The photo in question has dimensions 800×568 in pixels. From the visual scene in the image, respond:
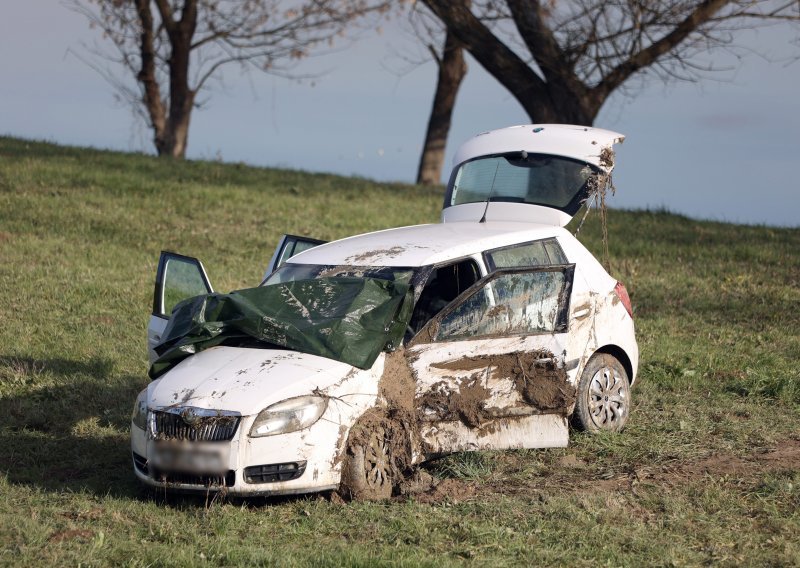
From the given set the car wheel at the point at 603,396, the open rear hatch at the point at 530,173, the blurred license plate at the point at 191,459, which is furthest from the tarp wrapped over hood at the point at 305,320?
the open rear hatch at the point at 530,173

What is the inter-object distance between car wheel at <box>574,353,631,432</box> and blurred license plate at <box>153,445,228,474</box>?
2762 millimetres

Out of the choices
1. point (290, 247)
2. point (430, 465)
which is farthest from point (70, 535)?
point (290, 247)

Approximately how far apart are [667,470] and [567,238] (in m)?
2.10

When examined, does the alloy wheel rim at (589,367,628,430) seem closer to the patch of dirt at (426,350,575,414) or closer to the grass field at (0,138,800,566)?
the grass field at (0,138,800,566)

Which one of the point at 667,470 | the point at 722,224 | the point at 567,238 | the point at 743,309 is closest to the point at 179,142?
the point at 722,224

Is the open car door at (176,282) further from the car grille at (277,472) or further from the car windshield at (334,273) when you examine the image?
the car grille at (277,472)

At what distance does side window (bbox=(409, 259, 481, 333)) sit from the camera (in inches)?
293

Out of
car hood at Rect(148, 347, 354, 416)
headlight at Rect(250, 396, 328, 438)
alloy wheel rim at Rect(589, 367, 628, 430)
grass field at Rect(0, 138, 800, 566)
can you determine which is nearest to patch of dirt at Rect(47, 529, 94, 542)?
grass field at Rect(0, 138, 800, 566)

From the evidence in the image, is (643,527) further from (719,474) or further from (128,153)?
(128,153)

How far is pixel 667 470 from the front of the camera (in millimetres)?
6766

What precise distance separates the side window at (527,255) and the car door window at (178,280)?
2.27 meters

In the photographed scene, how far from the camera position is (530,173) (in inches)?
367

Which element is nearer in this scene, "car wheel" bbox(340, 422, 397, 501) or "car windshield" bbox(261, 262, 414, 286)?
"car wheel" bbox(340, 422, 397, 501)

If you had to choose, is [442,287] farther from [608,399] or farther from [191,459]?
[191,459]
